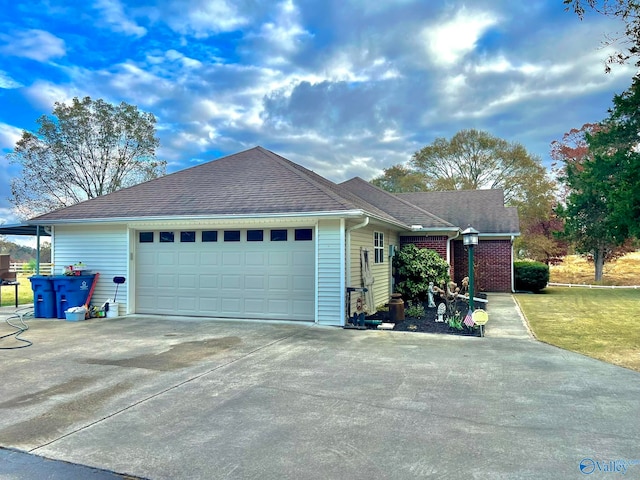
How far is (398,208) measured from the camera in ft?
52.6

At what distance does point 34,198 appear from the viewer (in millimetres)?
25625

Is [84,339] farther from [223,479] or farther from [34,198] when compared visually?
[34,198]

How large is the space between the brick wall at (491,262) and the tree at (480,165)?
13.1 meters

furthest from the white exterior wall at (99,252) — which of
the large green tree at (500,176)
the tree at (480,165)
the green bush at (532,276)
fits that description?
the tree at (480,165)

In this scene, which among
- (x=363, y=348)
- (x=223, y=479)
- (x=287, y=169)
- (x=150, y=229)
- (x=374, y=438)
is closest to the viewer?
(x=223, y=479)

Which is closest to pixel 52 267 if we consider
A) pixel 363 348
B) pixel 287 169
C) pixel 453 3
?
pixel 287 169

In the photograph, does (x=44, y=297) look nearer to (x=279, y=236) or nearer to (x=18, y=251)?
(x=279, y=236)

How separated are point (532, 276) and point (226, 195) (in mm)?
13528

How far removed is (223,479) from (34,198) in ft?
92.5

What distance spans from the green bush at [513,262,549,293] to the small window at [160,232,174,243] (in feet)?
46.9

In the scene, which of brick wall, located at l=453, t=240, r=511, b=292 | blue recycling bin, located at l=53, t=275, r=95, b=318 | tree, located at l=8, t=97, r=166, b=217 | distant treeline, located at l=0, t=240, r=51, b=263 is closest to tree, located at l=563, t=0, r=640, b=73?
blue recycling bin, located at l=53, t=275, r=95, b=318

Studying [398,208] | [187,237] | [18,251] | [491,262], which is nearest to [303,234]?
[187,237]

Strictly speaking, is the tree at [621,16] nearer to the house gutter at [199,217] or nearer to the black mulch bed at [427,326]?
the house gutter at [199,217]

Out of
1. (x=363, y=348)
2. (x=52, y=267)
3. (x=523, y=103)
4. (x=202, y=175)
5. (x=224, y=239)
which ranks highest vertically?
(x=523, y=103)
